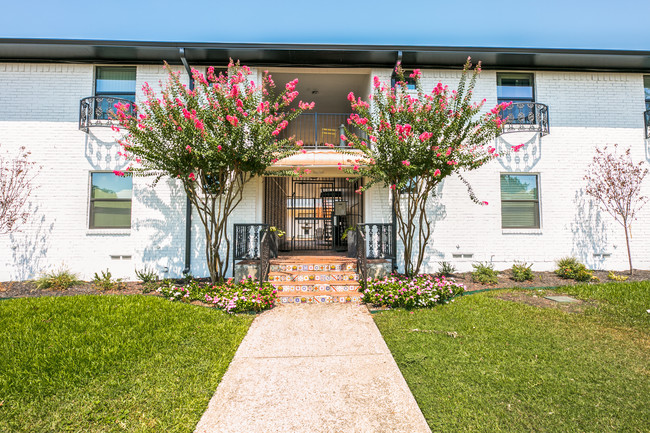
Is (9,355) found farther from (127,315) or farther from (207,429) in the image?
(207,429)

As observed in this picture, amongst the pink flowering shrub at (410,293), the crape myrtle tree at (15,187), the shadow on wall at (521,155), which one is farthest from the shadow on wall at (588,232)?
the crape myrtle tree at (15,187)

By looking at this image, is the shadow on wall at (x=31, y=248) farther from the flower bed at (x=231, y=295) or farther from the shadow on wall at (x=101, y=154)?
the flower bed at (x=231, y=295)

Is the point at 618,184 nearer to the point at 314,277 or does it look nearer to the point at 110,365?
the point at 314,277

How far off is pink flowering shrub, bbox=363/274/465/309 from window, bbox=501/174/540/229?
3.56 m

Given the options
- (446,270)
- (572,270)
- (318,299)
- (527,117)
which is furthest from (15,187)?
(572,270)

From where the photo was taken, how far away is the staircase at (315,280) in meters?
6.27

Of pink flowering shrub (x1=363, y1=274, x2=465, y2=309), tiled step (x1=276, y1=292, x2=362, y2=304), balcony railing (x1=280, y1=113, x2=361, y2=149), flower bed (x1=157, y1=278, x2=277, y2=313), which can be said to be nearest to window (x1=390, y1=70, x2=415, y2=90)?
balcony railing (x1=280, y1=113, x2=361, y2=149)

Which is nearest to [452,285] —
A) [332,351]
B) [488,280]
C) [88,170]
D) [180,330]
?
[488,280]

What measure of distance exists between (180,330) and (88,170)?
242 inches

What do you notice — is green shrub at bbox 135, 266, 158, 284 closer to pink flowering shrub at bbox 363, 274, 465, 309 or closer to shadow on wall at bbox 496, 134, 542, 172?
pink flowering shrub at bbox 363, 274, 465, 309

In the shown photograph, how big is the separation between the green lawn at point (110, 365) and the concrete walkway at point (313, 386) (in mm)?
238

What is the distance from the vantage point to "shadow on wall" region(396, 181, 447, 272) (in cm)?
830

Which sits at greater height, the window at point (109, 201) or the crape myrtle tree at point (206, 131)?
the crape myrtle tree at point (206, 131)

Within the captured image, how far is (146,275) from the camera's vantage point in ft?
24.9
